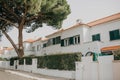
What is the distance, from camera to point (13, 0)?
2642cm

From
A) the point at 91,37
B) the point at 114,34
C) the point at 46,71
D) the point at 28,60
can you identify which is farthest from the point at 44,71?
the point at 114,34

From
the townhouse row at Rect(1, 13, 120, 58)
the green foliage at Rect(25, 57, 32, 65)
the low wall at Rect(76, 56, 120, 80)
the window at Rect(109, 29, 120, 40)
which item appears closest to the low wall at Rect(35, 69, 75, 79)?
the low wall at Rect(76, 56, 120, 80)

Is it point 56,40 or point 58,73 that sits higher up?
point 56,40

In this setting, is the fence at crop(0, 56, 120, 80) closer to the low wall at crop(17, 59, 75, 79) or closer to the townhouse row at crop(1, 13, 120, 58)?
the low wall at crop(17, 59, 75, 79)

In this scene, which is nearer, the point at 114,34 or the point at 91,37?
the point at 114,34

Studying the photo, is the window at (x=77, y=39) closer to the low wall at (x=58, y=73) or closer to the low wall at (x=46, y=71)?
the low wall at (x=46, y=71)

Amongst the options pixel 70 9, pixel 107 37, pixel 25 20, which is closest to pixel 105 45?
pixel 107 37

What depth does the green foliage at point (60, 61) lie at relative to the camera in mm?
16719

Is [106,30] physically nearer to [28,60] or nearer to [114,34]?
[114,34]

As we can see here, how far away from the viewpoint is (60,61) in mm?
18734

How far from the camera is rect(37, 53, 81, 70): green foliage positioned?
54.9 feet

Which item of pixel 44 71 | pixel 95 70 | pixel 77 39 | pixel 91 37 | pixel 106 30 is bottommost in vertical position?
pixel 44 71

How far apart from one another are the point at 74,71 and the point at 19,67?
16.6m

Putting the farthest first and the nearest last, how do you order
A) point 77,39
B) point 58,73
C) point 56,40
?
point 56,40 → point 77,39 → point 58,73
